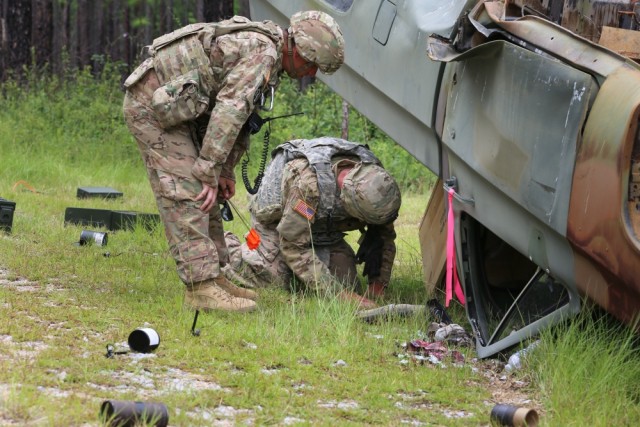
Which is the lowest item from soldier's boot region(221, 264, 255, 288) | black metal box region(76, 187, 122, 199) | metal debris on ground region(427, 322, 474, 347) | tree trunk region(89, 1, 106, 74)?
tree trunk region(89, 1, 106, 74)

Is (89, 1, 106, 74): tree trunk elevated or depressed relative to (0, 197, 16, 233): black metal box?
depressed

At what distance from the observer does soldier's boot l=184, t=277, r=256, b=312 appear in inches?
226

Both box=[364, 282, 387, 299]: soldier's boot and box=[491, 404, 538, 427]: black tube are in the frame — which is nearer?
box=[491, 404, 538, 427]: black tube

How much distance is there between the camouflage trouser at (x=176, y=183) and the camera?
5.68 metres

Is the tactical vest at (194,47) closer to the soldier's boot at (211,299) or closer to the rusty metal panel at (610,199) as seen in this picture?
the soldier's boot at (211,299)

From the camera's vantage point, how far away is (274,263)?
6.80 meters

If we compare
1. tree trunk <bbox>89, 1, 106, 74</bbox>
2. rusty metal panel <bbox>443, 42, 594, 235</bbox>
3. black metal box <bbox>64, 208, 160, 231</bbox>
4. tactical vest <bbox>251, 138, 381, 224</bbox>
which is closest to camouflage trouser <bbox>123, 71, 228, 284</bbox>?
tactical vest <bbox>251, 138, 381, 224</bbox>

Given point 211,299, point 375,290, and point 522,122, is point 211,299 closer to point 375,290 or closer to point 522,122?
point 375,290

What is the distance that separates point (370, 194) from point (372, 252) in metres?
0.65

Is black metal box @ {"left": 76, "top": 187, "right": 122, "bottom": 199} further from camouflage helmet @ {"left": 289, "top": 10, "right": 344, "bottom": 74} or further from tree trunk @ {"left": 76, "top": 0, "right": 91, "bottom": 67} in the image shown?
tree trunk @ {"left": 76, "top": 0, "right": 91, "bottom": 67}

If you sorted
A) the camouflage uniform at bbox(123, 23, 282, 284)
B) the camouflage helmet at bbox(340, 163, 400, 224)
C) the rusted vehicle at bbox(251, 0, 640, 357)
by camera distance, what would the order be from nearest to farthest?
the rusted vehicle at bbox(251, 0, 640, 357)
the camouflage uniform at bbox(123, 23, 282, 284)
the camouflage helmet at bbox(340, 163, 400, 224)

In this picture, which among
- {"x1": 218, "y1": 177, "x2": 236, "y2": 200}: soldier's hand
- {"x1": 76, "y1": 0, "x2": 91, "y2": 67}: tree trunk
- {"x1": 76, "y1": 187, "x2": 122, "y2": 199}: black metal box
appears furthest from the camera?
{"x1": 76, "y1": 0, "x2": 91, "y2": 67}: tree trunk

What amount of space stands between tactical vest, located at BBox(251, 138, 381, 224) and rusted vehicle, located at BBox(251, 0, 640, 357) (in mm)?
276

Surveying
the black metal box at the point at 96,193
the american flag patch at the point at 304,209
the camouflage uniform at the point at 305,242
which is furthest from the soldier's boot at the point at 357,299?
the black metal box at the point at 96,193
